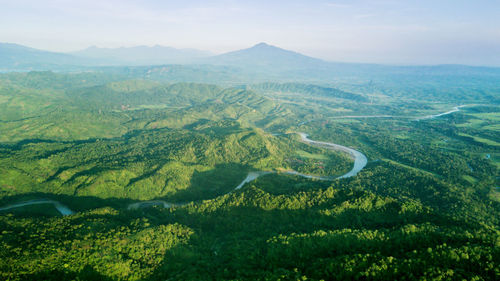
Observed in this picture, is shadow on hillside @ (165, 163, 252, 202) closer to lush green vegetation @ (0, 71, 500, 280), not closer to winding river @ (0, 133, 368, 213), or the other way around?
lush green vegetation @ (0, 71, 500, 280)

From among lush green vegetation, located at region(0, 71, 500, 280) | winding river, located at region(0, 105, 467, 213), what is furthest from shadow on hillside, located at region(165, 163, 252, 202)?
winding river, located at region(0, 105, 467, 213)

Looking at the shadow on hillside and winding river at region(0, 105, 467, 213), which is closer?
winding river at region(0, 105, 467, 213)

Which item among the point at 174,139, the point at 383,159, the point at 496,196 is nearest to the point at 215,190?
the point at 174,139

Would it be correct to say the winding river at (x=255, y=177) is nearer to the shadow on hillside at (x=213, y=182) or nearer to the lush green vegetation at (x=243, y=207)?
the lush green vegetation at (x=243, y=207)

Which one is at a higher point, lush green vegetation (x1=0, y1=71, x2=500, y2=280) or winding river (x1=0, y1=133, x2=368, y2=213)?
lush green vegetation (x1=0, y1=71, x2=500, y2=280)

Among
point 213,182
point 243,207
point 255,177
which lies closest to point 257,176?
point 255,177

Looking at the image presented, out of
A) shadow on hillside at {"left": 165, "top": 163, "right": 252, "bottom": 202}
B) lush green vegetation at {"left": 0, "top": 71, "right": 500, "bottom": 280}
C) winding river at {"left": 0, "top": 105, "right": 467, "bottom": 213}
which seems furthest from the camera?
shadow on hillside at {"left": 165, "top": 163, "right": 252, "bottom": 202}

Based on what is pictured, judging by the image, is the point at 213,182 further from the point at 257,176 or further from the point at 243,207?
the point at 243,207

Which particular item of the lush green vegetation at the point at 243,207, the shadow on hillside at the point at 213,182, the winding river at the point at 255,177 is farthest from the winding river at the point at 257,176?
the shadow on hillside at the point at 213,182
